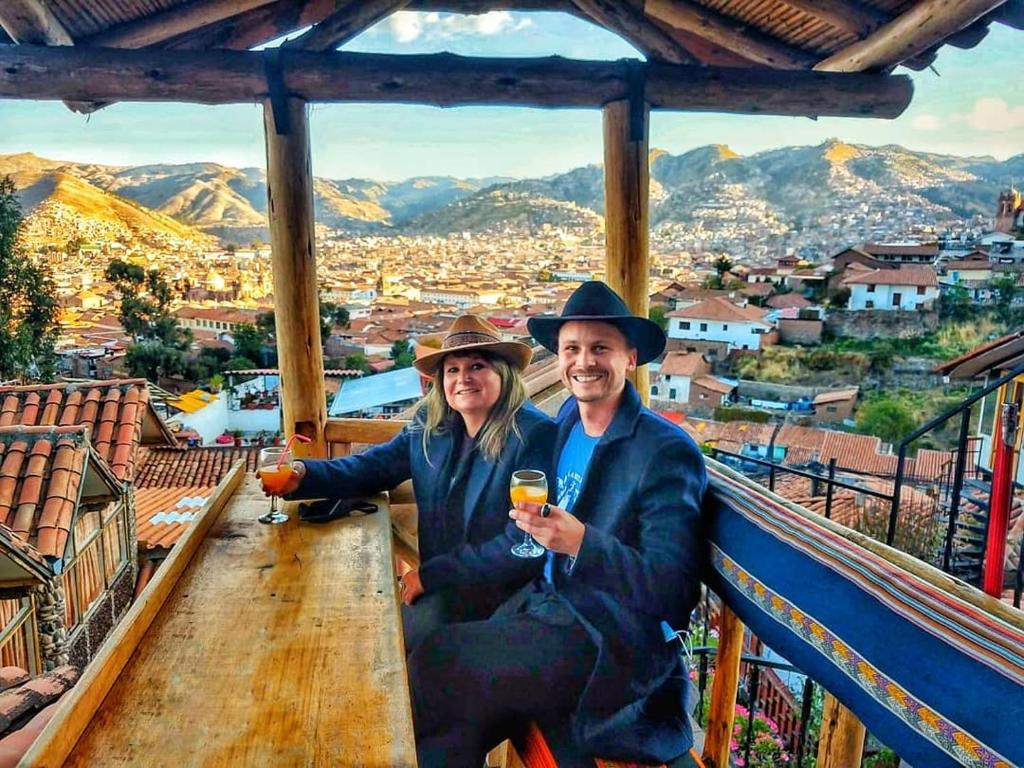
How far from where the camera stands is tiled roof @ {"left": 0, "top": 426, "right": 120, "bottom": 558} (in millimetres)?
4199

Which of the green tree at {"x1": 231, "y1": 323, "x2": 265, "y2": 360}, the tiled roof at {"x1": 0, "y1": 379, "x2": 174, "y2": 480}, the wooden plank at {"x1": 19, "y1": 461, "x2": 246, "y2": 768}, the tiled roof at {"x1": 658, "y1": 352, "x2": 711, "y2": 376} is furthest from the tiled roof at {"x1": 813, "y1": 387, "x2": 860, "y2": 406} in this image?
the wooden plank at {"x1": 19, "y1": 461, "x2": 246, "y2": 768}

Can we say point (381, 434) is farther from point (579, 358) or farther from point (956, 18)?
point (956, 18)

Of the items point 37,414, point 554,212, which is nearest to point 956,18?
point 554,212

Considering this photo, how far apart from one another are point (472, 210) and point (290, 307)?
318cm

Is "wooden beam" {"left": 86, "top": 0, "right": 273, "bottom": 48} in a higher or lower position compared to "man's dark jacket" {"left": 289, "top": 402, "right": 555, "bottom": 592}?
higher

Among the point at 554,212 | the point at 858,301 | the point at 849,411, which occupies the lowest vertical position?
the point at 849,411

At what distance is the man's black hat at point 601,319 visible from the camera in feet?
4.93

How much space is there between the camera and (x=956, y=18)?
70.5 inches

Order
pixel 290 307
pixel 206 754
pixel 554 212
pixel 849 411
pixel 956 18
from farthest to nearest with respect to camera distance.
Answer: pixel 849 411 → pixel 554 212 → pixel 290 307 → pixel 956 18 → pixel 206 754

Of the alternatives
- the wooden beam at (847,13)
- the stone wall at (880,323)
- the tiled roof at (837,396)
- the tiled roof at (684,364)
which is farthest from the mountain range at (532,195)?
the tiled roof at (837,396)

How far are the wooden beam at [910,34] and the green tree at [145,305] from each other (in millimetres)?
17059

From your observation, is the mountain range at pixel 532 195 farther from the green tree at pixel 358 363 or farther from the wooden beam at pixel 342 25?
the green tree at pixel 358 363

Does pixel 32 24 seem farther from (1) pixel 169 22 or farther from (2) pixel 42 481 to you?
(2) pixel 42 481

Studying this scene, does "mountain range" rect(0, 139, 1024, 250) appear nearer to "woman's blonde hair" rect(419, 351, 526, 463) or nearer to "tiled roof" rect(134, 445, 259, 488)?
"woman's blonde hair" rect(419, 351, 526, 463)
